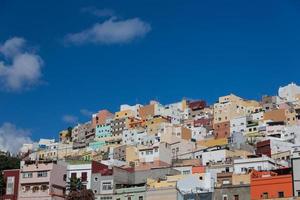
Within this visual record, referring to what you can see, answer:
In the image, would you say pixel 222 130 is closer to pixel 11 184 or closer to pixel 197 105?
pixel 197 105

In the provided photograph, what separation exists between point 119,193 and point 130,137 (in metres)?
82.3

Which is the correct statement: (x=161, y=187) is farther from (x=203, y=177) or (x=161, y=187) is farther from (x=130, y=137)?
(x=130, y=137)

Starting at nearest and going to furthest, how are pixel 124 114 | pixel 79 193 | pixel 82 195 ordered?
1. pixel 82 195
2. pixel 79 193
3. pixel 124 114

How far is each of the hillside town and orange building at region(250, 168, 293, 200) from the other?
0.11 meters

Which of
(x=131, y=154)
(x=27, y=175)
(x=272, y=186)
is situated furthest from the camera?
(x=131, y=154)

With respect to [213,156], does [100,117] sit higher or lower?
higher

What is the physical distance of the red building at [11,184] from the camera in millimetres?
81688

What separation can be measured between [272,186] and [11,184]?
123ft

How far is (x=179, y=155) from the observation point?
116 m

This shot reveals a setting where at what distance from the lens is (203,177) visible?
73.8 metres

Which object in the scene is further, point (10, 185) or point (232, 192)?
point (10, 185)

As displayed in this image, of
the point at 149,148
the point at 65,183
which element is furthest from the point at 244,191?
the point at 149,148

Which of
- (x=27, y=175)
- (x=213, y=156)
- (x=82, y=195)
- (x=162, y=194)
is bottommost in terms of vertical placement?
(x=82, y=195)

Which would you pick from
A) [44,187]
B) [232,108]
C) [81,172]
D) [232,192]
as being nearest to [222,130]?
[232,108]
